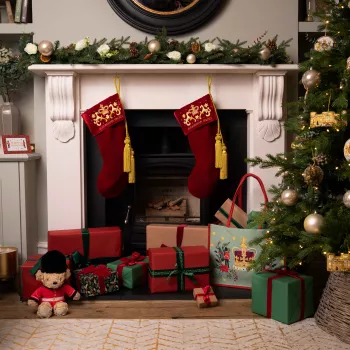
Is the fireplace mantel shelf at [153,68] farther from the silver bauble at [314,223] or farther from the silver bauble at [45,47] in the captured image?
the silver bauble at [314,223]

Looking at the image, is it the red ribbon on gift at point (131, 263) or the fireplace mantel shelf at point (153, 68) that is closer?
the red ribbon on gift at point (131, 263)

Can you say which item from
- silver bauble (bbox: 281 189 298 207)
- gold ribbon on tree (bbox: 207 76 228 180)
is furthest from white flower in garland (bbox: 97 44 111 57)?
silver bauble (bbox: 281 189 298 207)

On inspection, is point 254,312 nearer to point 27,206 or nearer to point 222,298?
point 222,298

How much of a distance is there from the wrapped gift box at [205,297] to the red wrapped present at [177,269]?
0.11 m

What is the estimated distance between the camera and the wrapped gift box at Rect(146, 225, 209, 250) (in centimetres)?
299

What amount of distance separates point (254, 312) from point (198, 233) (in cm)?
66

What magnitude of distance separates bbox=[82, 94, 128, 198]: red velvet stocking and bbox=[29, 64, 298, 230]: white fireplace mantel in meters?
0.09

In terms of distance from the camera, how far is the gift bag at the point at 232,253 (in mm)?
2750

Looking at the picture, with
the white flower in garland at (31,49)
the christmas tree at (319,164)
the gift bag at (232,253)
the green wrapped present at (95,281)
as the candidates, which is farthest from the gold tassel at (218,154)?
the white flower in garland at (31,49)

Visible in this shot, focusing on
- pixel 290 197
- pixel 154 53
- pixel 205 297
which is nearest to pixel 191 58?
pixel 154 53

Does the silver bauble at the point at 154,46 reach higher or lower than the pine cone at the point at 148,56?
higher

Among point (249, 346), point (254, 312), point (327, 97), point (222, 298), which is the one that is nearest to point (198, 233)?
point (222, 298)

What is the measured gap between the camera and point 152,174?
11.4 ft

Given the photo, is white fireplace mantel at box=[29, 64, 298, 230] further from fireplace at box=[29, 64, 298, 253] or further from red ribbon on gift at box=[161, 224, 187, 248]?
red ribbon on gift at box=[161, 224, 187, 248]
